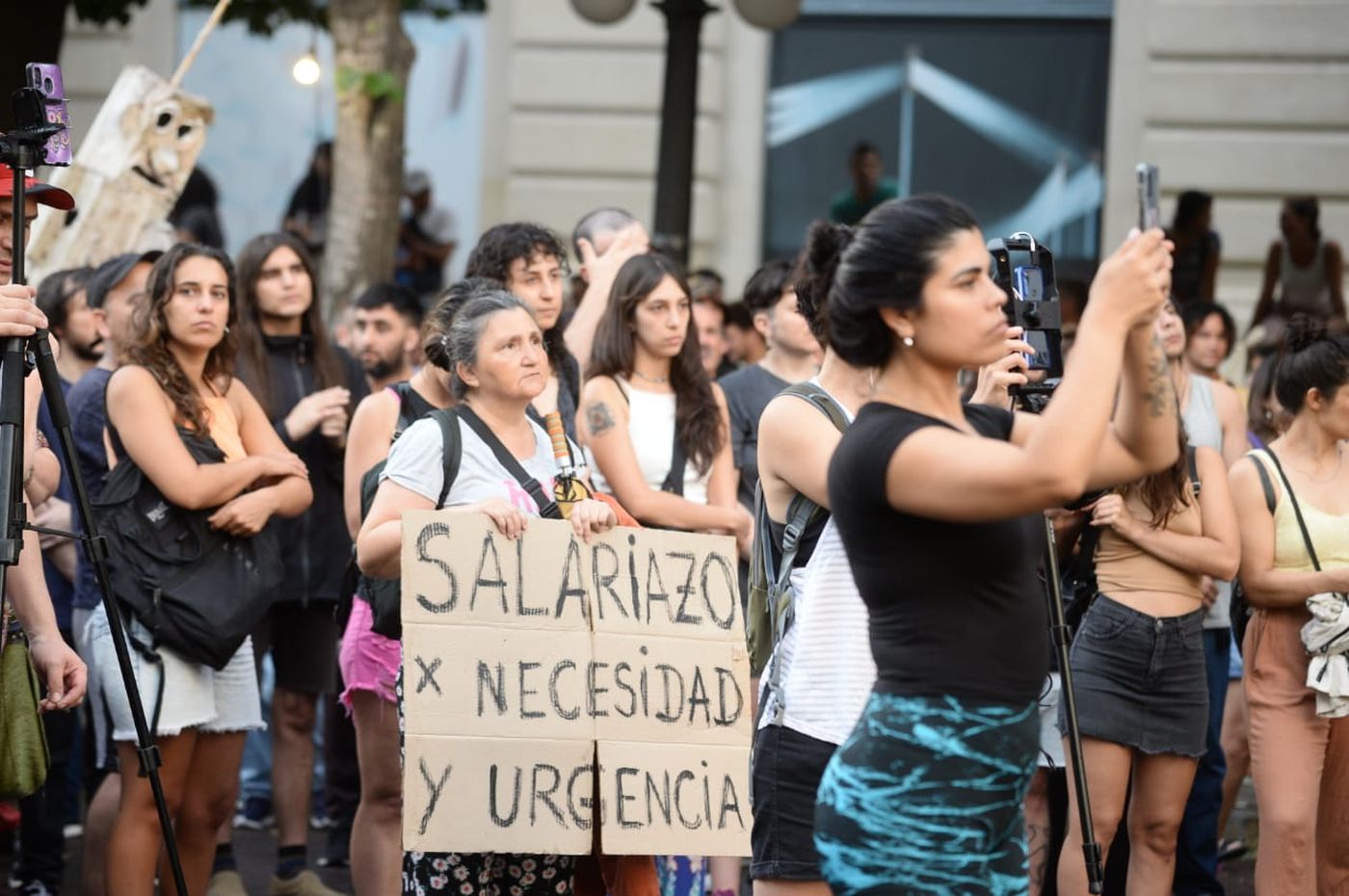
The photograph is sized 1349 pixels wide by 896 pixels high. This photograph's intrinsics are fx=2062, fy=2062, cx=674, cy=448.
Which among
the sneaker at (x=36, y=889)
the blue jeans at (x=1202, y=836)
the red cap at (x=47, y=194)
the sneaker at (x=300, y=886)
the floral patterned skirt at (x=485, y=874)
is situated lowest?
the sneaker at (x=300, y=886)

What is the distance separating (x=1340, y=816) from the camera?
673cm

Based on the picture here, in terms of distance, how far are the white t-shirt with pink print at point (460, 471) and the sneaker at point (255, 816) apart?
12.4ft

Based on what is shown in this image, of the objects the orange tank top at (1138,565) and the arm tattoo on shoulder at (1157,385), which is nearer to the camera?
the arm tattoo on shoulder at (1157,385)

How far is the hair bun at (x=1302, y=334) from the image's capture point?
22.7 feet

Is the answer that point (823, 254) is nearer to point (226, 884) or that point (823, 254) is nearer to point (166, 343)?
point (166, 343)

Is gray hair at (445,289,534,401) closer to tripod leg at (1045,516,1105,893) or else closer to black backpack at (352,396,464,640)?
black backpack at (352,396,464,640)

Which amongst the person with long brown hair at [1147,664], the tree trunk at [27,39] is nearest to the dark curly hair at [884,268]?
the person with long brown hair at [1147,664]

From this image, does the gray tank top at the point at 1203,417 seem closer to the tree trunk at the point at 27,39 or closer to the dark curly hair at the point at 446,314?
the dark curly hair at the point at 446,314

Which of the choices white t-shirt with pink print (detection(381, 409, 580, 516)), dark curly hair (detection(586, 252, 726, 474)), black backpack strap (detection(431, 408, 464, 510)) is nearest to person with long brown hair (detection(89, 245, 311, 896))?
white t-shirt with pink print (detection(381, 409, 580, 516))

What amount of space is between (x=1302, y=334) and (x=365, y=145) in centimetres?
652

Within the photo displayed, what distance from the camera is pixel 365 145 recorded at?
39.3 feet

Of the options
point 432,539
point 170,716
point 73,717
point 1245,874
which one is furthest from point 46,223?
point 1245,874

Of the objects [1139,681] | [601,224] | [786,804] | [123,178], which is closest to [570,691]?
[786,804]

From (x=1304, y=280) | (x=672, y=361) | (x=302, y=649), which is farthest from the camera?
(x=1304, y=280)
